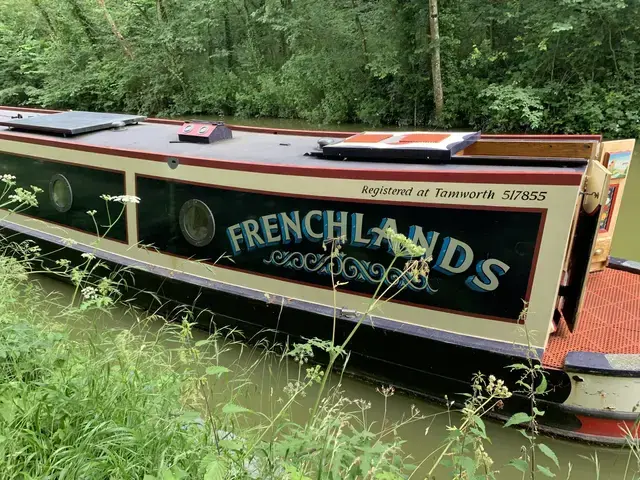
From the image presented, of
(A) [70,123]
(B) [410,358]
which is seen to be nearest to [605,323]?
(B) [410,358]

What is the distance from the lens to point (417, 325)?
125 inches

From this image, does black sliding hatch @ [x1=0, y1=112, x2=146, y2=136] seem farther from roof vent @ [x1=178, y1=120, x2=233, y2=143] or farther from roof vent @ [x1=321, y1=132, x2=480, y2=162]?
roof vent @ [x1=321, y1=132, x2=480, y2=162]

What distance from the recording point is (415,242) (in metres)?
3.01

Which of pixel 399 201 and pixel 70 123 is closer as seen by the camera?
pixel 399 201

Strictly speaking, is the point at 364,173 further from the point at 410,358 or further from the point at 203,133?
the point at 203,133

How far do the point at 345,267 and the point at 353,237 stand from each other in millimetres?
214

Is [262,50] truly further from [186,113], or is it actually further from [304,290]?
[304,290]

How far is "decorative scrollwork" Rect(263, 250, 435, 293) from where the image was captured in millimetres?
3082

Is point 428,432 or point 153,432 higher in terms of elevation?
point 153,432

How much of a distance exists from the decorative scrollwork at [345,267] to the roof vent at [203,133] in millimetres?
1450

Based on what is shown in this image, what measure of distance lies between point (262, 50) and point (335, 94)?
5.11m

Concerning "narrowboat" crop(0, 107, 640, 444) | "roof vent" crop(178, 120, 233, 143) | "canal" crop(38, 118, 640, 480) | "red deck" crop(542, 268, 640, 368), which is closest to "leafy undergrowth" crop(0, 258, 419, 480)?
"canal" crop(38, 118, 640, 480)

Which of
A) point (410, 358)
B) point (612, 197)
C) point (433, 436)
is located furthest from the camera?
point (612, 197)

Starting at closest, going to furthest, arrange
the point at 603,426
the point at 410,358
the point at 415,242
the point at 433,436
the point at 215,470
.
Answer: the point at 215,470 < the point at 603,426 < the point at 415,242 < the point at 433,436 < the point at 410,358
